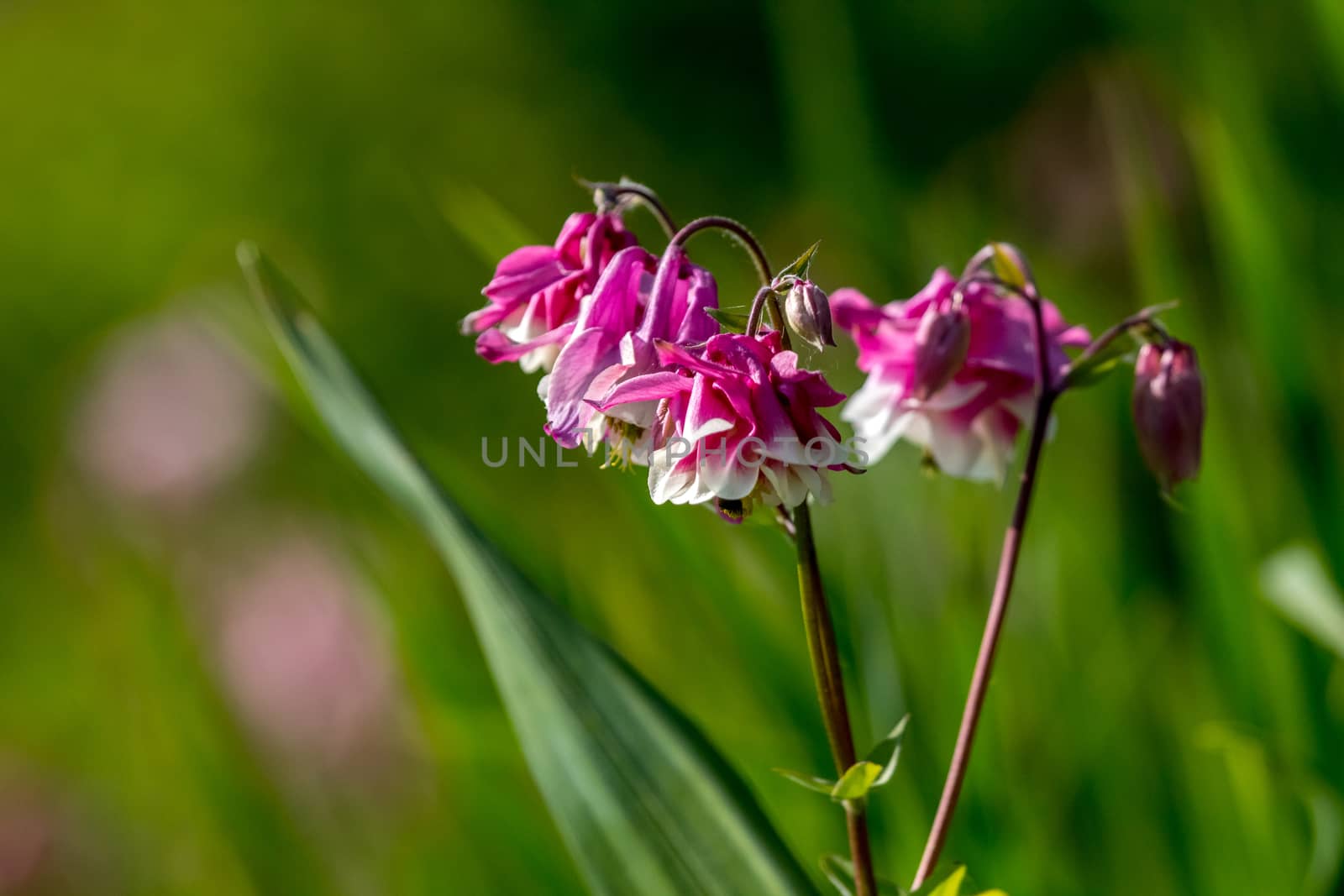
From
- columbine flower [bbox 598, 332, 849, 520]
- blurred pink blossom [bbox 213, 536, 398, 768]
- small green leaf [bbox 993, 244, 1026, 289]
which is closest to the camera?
columbine flower [bbox 598, 332, 849, 520]

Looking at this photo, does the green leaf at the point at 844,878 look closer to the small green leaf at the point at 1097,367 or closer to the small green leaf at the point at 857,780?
the small green leaf at the point at 857,780

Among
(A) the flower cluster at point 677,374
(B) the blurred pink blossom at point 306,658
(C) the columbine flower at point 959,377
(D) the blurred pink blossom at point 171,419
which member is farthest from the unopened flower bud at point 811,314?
(D) the blurred pink blossom at point 171,419

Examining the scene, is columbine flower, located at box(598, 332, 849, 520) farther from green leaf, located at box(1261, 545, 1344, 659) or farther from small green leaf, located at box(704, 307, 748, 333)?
green leaf, located at box(1261, 545, 1344, 659)

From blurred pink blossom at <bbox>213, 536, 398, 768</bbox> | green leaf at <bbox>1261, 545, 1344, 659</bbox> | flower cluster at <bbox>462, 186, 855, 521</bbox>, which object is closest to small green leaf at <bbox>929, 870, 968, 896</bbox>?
flower cluster at <bbox>462, 186, 855, 521</bbox>

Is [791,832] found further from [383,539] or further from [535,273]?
[383,539]

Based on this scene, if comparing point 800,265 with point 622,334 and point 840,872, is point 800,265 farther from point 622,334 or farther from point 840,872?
point 840,872
